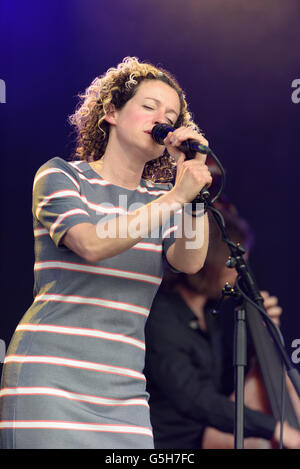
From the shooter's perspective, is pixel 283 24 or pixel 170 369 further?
pixel 283 24

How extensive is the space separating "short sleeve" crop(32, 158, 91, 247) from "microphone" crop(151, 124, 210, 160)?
0.23 metres

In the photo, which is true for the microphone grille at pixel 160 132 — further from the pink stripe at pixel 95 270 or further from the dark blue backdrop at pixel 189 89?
the dark blue backdrop at pixel 189 89

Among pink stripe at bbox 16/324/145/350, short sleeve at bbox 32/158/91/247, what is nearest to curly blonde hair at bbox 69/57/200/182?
short sleeve at bbox 32/158/91/247

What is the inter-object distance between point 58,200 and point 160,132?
299mm

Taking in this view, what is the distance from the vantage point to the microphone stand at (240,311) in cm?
133

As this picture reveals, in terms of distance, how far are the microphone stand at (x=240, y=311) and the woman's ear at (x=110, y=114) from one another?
1.40 feet

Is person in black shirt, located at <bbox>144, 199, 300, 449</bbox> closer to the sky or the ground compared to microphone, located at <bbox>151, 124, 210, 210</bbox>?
closer to the ground

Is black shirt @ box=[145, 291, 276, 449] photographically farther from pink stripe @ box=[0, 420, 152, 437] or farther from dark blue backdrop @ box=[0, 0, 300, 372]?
pink stripe @ box=[0, 420, 152, 437]

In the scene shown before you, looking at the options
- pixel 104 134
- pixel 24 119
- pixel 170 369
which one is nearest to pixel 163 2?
pixel 24 119

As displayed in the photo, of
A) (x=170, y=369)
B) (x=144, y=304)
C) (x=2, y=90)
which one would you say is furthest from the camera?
(x=2, y=90)

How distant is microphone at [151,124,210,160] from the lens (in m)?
1.35

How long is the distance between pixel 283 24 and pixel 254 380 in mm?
1695

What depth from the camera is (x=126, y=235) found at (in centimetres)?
132

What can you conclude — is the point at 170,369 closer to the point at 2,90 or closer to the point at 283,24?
the point at 2,90
